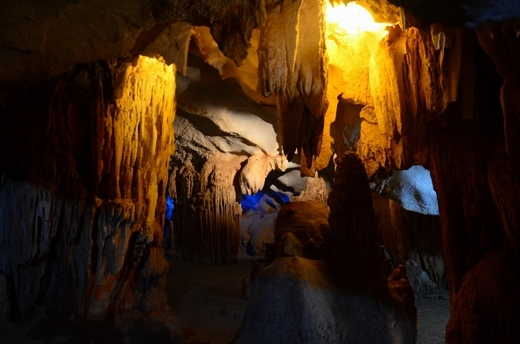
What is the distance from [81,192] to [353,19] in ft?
14.1

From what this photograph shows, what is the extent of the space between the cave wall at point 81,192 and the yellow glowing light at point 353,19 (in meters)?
2.57

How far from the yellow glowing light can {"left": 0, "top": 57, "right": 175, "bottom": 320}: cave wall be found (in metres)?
2.57

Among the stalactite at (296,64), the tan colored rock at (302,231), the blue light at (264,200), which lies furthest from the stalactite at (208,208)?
the stalactite at (296,64)

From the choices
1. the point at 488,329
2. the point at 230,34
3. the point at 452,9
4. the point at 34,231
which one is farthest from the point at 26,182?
the point at 488,329

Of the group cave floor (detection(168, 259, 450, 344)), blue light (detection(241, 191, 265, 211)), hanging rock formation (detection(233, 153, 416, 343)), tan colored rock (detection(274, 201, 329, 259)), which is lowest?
cave floor (detection(168, 259, 450, 344))

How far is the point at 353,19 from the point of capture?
19.0ft

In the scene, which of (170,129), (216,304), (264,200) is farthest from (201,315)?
(264,200)

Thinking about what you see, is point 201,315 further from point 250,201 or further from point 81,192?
point 250,201

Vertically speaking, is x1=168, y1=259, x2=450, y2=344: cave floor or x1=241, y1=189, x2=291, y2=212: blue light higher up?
x1=241, y1=189, x2=291, y2=212: blue light

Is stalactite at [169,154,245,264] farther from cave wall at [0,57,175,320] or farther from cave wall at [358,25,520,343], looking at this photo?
cave wall at [358,25,520,343]

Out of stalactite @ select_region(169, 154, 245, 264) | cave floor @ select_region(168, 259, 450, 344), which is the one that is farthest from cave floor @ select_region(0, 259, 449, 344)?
stalactite @ select_region(169, 154, 245, 264)

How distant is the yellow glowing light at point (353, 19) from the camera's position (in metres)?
5.57

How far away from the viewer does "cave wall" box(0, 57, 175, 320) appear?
4.89m

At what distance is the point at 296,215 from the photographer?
224 inches
